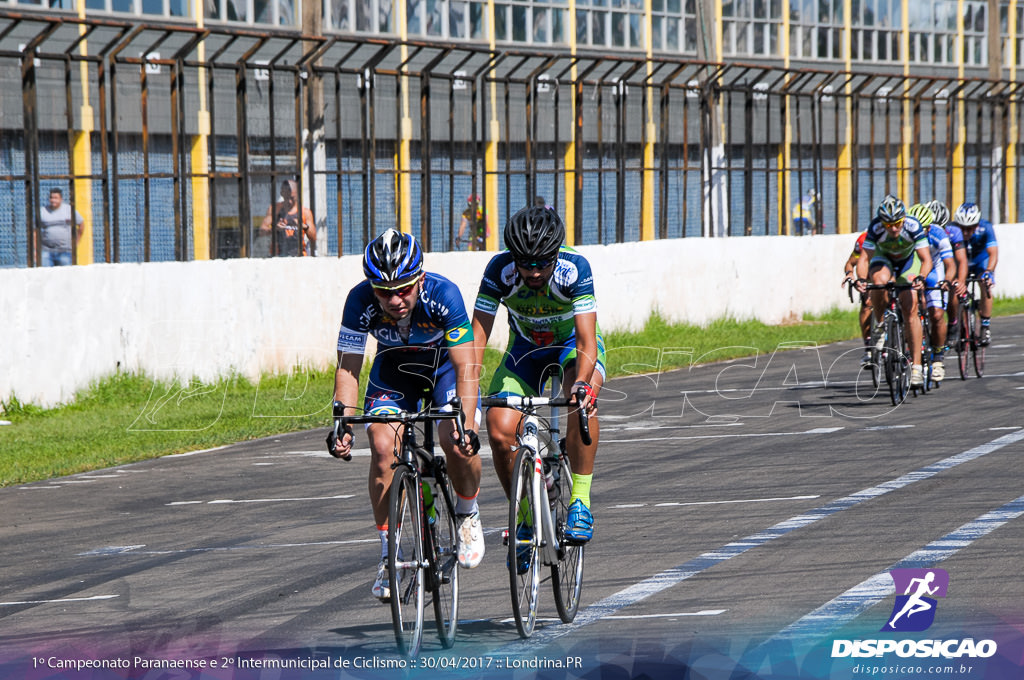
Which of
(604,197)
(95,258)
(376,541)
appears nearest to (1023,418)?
(376,541)

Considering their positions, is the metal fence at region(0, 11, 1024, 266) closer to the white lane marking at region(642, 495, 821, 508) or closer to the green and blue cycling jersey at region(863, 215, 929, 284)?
the green and blue cycling jersey at region(863, 215, 929, 284)

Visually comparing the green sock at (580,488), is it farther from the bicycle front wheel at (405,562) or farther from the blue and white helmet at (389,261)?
the blue and white helmet at (389,261)

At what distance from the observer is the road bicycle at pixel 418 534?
6.42m

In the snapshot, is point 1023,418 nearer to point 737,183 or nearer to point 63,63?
point 63,63

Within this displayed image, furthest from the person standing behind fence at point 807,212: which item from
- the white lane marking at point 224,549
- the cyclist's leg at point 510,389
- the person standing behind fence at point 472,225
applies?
the cyclist's leg at point 510,389

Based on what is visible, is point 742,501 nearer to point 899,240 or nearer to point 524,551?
point 524,551

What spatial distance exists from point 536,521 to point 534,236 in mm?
1275

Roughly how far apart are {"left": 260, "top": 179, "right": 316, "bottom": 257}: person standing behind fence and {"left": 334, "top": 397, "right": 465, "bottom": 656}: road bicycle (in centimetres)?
1385

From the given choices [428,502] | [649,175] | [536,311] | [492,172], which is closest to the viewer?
[428,502]

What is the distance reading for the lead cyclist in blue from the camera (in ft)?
23.7

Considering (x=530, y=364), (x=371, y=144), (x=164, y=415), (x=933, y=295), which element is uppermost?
(x=371, y=144)

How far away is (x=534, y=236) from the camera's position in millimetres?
7184

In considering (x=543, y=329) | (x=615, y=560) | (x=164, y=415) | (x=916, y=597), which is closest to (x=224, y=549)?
(x=615, y=560)

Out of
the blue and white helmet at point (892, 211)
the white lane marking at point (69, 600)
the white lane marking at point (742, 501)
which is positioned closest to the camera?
the white lane marking at point (69, 600)
